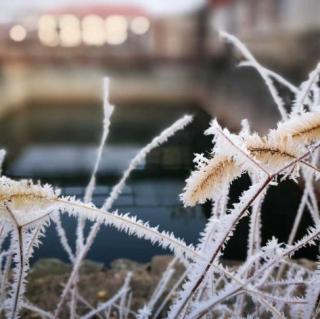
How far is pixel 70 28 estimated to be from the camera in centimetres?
2634

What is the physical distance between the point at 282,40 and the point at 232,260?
961 centimetres

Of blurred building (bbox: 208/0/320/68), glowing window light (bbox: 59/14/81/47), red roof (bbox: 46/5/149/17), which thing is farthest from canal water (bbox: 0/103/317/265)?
red roof (bbox: 46/5/149/17)

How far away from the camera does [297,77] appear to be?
7.92m

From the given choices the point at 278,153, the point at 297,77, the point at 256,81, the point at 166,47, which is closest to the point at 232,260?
the point at 278,153

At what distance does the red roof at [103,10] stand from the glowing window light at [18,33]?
659 cm

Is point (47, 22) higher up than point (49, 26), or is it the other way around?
point (47, 22)

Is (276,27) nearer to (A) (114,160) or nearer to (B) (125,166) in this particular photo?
(A) (114,160)

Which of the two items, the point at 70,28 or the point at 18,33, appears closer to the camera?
the point at 18,33

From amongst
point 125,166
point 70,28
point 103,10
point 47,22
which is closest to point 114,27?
point 103,10

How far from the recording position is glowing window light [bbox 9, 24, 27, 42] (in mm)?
18186

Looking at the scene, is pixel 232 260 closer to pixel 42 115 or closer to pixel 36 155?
pixel 36 155

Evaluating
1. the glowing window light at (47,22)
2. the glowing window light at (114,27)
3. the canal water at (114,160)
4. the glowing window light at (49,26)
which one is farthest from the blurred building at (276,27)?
the glowing window light at (47,22)

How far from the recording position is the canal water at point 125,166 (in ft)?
9.51

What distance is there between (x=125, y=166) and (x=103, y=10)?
858 inches
